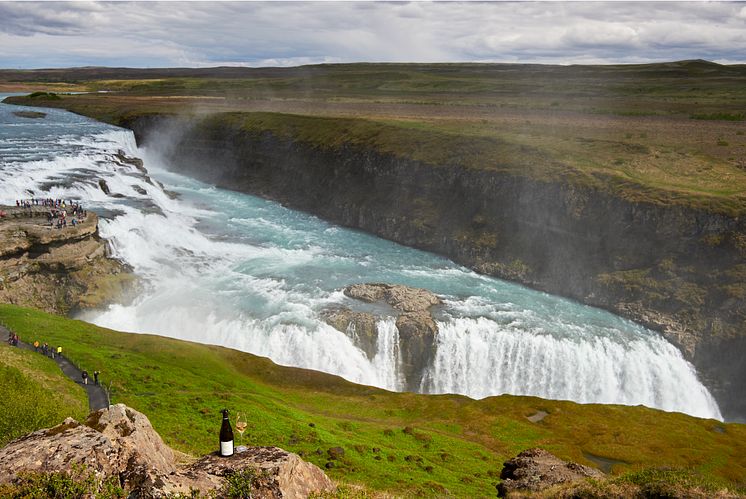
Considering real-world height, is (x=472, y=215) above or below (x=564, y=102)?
below

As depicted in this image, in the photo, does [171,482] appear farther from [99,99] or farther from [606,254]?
[99,99]

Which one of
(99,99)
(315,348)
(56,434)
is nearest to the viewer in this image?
(56,434)

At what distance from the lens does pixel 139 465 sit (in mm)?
12734

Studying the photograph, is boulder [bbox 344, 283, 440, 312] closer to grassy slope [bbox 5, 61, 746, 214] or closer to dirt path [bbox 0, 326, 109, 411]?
dirt path [bbox 0, 326, 109, 411]

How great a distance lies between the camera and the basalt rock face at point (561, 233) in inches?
2367

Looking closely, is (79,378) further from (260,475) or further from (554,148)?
(554,148)

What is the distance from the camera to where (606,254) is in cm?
7088

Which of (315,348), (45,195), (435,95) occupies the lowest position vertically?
(315,348)

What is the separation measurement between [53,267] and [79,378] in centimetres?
2538

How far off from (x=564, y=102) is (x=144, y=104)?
12274 centimetres

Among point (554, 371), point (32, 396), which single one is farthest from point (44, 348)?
point (554, 371)

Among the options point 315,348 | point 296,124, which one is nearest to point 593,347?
point 315,348

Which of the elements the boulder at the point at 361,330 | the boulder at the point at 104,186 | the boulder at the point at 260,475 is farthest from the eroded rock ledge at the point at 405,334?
the boulder at the point at 104,186

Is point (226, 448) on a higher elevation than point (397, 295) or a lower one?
higher
